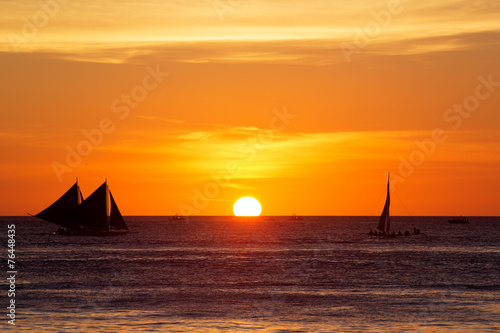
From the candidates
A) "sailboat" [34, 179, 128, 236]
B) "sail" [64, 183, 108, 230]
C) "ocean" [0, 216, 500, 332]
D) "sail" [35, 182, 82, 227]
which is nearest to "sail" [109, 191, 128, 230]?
"sailboat" [34, 179, 128, 236]

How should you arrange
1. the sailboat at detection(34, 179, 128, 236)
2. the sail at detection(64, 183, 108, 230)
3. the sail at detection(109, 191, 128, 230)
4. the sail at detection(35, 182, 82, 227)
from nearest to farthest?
1. the sail at detection(64, 183, 108, 230)
2. the sailboat at detection(34, 179, 128, 236)
3. the sail at detection(35, 182, 82, 227)
4. the sail at detection(109, 191, 128, 230)

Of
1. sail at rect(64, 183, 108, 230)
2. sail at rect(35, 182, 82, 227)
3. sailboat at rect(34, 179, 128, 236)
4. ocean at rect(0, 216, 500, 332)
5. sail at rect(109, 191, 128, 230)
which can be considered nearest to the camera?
ocean at rect(0, 216, 500, 332)

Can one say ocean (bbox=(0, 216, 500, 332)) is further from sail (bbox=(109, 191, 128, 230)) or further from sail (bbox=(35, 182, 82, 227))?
sail (bbox=(109, 191, 128, 230))

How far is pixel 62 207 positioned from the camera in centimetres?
15000

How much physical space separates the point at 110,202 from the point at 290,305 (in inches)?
4069

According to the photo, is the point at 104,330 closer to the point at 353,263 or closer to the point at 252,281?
Result: the point at 252,281

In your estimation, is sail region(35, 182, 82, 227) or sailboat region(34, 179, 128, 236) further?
sail region(35, 182, 82, 227)

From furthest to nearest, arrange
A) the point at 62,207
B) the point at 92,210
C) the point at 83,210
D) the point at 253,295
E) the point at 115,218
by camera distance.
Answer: the point at 115,218
the point at 62,207
the point at 92,210
the point at 83,210
the point at 253,295

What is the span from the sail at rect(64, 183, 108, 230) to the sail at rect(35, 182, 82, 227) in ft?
6.23

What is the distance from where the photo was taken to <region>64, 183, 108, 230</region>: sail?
146375 millimetres

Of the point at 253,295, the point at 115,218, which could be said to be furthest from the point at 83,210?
the point at 253,295

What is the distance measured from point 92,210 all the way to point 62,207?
21.2ft

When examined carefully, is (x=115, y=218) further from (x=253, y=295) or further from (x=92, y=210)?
(x=253, y=295)

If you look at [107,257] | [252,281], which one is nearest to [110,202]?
[107,257]
